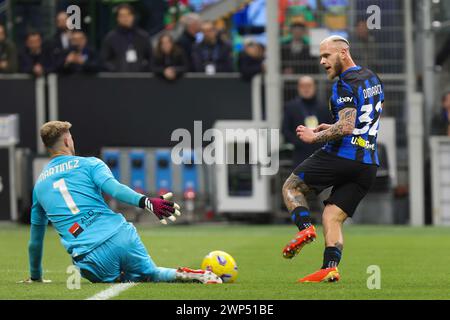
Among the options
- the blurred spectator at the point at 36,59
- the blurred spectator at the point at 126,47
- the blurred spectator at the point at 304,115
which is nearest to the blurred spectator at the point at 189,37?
the blurred spectator at the point at 126,47

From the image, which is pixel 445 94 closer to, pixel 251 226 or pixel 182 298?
pixel 251 226

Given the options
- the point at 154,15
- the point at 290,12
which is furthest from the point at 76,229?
the point at 154,15

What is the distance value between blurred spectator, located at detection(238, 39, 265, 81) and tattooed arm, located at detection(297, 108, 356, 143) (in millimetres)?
12741

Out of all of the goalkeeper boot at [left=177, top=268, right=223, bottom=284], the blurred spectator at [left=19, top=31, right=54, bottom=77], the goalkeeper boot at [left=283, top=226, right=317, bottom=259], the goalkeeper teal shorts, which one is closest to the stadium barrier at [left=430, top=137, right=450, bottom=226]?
the blurred spectator at [left=19, top=31, right=54, bottom=77]

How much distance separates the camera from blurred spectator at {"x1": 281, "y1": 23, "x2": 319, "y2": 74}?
79.8 feet

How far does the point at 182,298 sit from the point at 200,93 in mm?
15501

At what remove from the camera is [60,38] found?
23.9 metres

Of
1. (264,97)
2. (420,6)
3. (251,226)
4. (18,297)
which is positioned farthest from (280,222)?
(18,297)

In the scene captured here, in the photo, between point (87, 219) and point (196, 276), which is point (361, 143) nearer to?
point (196, 276)

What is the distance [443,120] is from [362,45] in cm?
216

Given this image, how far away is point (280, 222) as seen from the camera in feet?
78.6

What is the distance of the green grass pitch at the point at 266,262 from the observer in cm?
959

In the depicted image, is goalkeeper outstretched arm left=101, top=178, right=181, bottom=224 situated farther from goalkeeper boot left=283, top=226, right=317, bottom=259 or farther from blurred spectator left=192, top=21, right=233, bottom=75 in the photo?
blurred spectator left=192, top=21, right=233, bottom=75
